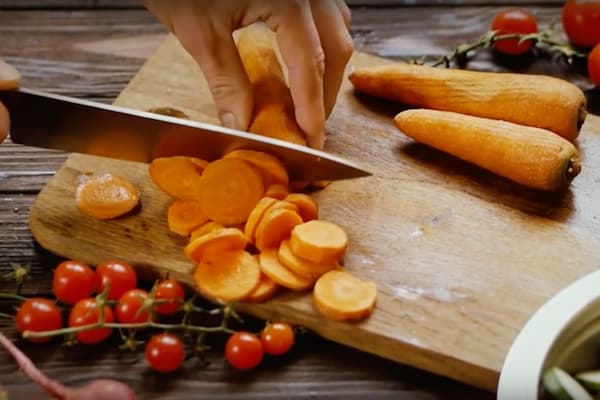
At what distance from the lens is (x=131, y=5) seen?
104 inches

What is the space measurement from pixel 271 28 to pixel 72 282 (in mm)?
669

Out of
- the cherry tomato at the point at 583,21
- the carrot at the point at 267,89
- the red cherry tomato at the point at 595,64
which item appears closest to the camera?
the carrot at the point at 267,89

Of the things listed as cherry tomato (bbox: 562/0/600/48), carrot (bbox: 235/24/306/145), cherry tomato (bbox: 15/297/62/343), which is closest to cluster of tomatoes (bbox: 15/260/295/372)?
cherry tomato (bbox: 15/297/62/343)

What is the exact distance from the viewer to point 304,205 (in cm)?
176

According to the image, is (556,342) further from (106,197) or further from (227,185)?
(106,197)

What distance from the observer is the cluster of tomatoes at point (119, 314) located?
1577mm

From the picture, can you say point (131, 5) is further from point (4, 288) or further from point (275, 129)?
point (4, 288)

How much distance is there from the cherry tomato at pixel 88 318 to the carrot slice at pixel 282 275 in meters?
0.30

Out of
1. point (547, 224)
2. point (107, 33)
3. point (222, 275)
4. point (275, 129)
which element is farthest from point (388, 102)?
point (107, 33)

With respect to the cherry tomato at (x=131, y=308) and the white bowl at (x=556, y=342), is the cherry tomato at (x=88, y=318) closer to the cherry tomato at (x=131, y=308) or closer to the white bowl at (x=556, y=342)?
the cherry tomato at (x=131, y=308)

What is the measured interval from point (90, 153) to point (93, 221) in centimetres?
15

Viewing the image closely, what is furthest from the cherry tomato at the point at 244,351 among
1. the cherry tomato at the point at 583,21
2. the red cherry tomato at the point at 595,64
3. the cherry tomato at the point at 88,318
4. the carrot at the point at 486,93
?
the cherry tomato at the point at 583,21

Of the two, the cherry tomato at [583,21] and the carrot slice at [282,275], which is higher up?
the cherry tomato at [583,21]

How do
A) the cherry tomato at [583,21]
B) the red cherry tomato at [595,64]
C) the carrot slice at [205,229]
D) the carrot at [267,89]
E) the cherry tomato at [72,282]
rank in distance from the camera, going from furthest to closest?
the cherry tomato at [583,21] < the red cherry tomato at [595,64] < the carrot at [267,89] < the carrot slice at [205,229] < the cherry tomato at [72,282]
